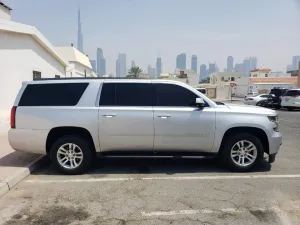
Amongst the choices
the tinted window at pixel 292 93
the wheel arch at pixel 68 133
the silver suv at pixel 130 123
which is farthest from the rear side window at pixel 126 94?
the tinted window at pixel 292 93

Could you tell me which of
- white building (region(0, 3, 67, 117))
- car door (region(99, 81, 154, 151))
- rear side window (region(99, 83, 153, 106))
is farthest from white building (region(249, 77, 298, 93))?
car door (region(99, 81, 154, 151))

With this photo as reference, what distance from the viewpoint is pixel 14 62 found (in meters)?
12.1

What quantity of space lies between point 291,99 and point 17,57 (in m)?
18.3

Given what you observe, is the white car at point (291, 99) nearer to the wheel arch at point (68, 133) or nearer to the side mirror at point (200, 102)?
the side mirror at point (200, 102)

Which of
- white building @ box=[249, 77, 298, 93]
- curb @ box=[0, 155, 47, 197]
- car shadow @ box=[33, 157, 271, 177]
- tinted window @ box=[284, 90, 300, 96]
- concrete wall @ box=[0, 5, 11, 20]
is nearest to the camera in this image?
curb @ box=[0, 155, 47, 197]

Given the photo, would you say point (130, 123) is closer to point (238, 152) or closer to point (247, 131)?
point (238, 152)

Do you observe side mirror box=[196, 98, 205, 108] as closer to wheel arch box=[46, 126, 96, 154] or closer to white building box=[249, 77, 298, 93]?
wheel arch box=[46, 126, 96, 154]

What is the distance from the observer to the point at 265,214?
13.4 feet

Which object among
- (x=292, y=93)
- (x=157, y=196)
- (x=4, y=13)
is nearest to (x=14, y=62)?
(x=4, y=13)

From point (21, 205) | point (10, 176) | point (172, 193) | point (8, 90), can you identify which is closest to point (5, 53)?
point (8, 90)

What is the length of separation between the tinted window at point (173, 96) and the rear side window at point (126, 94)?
0.61ft

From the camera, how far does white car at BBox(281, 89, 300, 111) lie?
829 inches

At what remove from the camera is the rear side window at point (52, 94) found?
5859 mm

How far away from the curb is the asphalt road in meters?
0.11
